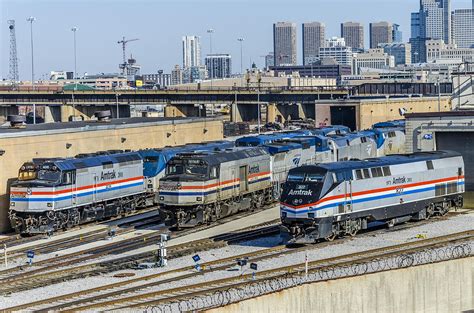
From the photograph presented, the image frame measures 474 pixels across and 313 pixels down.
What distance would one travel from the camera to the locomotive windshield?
4425 cm

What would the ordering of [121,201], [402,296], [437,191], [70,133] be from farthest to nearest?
[70,133] < [121,201] < [437,191] < [402,296]

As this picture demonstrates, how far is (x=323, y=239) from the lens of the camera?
130 ft

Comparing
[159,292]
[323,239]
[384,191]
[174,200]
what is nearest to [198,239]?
[174,200]

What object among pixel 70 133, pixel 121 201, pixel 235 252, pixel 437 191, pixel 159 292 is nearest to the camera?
pixel 159 292

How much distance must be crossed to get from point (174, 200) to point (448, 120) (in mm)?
16991

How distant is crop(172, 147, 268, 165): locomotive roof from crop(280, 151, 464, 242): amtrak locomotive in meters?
6.83

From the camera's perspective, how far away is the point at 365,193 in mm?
39875

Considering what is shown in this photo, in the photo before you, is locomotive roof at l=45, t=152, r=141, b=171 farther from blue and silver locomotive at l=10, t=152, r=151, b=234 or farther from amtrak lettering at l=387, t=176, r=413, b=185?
amtrak lettering at l=387, t=176, r=413, b=185

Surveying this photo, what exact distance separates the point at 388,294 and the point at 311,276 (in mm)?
2929

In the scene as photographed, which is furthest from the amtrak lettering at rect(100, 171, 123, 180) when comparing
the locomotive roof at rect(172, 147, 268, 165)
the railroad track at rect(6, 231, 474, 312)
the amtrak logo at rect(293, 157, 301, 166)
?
the railroad track at rect(6, 231, 474, 312)

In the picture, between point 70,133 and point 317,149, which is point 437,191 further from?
point 70,133

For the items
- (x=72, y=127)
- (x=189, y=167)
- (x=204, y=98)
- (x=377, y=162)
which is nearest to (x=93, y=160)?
(x=189, y=167)

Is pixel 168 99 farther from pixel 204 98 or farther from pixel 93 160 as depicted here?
pixel 93 160

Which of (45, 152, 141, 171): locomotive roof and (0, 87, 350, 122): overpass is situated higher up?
(0, 87, 350, 122): overpass
